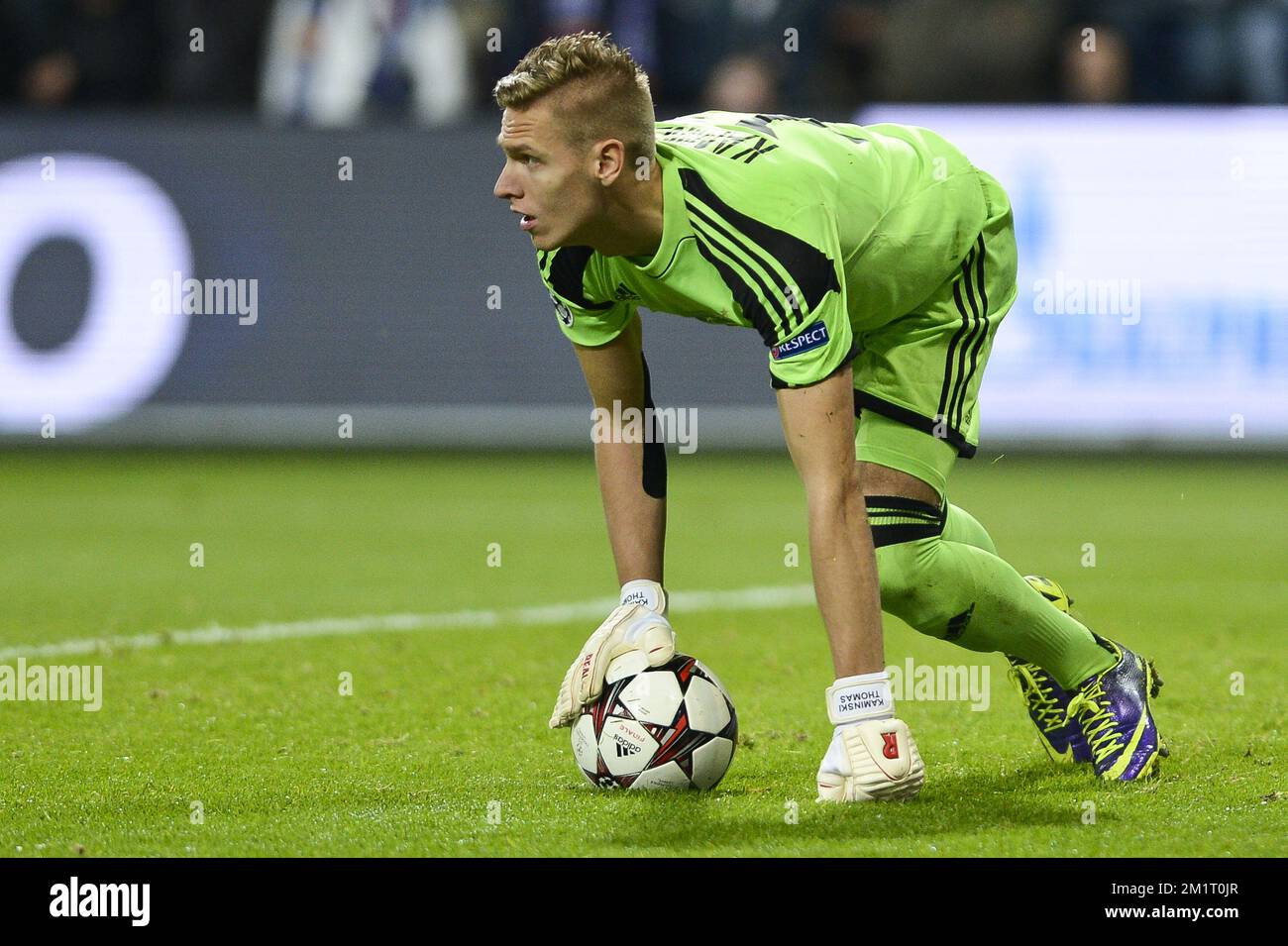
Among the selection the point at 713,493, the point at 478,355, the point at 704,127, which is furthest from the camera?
the point at 478,355

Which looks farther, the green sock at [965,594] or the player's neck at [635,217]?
the green sock at [965,594]

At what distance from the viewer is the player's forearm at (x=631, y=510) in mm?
5465

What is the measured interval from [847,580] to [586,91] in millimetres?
1297

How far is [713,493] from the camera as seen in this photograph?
41.0 feet

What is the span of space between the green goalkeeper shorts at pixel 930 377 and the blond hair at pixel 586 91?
41.2 inches

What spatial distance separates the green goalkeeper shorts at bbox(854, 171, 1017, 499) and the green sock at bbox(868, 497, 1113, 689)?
5.5 inches

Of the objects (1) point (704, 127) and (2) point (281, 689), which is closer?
(1) point (704, 127)

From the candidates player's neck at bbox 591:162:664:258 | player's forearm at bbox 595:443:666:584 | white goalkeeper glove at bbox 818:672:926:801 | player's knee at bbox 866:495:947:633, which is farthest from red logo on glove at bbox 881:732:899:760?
player's neck at bbox 591:162:664:258

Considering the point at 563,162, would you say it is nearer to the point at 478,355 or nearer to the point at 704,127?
the point at 704,127

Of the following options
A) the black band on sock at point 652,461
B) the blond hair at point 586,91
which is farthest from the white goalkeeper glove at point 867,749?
the blond hair at point 586,91

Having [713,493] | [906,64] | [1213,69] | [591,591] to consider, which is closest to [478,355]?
[713,493]

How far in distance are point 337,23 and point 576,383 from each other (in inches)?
130

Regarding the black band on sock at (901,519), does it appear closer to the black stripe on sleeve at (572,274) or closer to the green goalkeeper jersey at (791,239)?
the green goalkeeper jersey at (791,239)

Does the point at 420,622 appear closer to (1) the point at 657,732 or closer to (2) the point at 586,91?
(1) the point at 657,732
